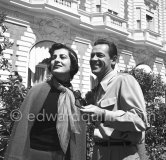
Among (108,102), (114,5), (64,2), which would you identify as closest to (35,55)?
(64,2)

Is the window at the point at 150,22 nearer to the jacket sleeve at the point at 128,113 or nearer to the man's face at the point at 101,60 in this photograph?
the man's face at the point at 101,60

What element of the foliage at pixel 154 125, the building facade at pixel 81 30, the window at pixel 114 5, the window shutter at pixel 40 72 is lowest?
the foliage at pixel 154 125

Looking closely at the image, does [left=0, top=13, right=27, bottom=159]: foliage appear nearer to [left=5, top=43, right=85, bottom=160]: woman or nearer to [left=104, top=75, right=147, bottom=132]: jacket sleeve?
[left=5, top=43, right=85, bottom=160]: woman

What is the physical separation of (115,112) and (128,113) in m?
0.09

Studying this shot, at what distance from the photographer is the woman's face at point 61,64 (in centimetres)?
261

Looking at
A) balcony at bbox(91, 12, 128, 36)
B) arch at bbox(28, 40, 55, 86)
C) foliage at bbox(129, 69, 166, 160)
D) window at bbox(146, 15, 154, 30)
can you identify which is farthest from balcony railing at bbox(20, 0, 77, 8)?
window at bbox(146, 15, 154, 30)

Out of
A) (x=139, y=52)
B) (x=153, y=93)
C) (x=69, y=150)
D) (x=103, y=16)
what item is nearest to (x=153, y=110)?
(x=153, y=93)

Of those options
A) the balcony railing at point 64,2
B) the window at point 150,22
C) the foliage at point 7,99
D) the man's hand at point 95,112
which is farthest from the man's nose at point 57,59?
the window at point 150,22

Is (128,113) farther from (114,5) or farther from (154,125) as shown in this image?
(114,5)

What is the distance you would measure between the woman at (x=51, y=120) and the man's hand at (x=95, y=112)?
0.67 metres

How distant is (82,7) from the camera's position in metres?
15.5

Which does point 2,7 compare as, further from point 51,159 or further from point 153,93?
point 51,159

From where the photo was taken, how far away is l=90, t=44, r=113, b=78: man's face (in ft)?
6.98

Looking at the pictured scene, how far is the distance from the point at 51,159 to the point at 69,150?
0.23 meters
